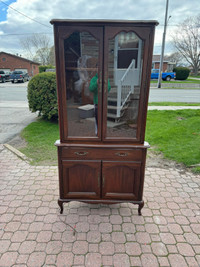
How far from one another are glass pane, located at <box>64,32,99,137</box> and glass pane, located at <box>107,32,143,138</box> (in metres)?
0.17

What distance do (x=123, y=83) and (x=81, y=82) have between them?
48 cm

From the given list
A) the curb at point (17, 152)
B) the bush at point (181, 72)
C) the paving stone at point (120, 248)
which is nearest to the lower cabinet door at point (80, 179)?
the paving stone at point (120, 248)

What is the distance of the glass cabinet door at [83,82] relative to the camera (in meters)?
1.90

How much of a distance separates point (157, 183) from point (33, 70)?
3613 centimetres

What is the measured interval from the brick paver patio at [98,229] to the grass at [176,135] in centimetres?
95

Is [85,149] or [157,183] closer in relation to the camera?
[85,149]

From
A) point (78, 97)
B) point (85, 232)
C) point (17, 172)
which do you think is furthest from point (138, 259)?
point (17, 172)

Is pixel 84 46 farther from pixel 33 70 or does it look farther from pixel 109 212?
pixel 33 70

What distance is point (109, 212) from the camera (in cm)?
249

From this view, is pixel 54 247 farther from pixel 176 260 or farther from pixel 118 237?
pixel 176 260

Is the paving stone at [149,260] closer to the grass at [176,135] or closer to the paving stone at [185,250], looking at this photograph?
the paving stone at [185,250]

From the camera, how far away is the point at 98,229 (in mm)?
2205

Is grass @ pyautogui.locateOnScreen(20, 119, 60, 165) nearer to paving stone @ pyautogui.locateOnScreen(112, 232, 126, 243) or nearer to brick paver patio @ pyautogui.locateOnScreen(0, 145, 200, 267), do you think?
brick paver patio @ pyautogui.locateOnScreen(0, 145, 200, 267)

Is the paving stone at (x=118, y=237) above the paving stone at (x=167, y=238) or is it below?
below
